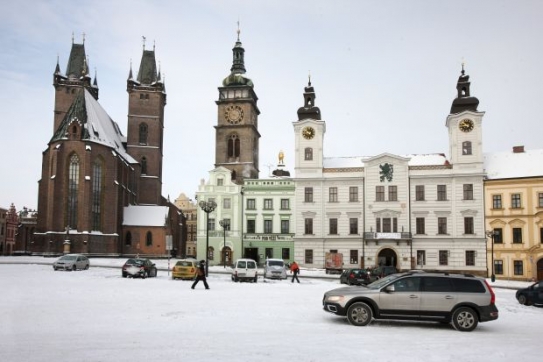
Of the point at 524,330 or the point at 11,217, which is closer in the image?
the point at 524,330

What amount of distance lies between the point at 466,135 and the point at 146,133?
170 feet

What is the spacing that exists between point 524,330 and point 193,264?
23494 millimetres

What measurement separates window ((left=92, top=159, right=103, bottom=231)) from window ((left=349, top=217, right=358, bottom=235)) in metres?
33.3

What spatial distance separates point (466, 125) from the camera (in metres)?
54.2

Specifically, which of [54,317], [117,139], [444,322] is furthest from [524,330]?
[117,139]

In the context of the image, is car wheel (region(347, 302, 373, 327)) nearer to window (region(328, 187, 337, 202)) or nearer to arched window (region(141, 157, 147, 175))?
window (region(328, 187, 337, 202))

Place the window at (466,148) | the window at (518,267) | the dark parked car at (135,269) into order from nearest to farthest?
the dark parked car at (135,269) → the window at (518,267) → the window at (466,148)

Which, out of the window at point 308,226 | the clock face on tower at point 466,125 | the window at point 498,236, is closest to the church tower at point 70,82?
the window at point 308,226

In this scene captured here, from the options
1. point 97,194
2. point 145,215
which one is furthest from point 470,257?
point 97,194

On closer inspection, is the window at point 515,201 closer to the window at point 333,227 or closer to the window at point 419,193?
the window at point 419,193

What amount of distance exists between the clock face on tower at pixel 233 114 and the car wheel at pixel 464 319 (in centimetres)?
6165

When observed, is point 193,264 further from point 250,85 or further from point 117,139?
point 117,139

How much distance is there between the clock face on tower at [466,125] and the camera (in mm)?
54100

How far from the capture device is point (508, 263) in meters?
49.9
